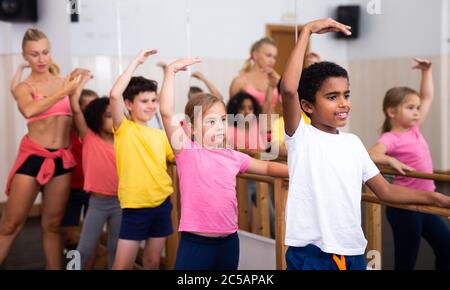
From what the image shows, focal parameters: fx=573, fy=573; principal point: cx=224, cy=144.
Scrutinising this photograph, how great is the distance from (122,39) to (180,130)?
3.50 m

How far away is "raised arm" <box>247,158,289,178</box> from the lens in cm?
222

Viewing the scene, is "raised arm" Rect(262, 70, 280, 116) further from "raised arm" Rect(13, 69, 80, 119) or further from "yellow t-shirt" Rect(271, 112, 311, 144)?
"raised arm" Rect(13, 69, 80, 119)

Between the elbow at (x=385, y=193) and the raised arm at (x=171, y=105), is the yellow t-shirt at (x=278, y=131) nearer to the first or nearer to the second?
the raised arm at (x=171, y=105)

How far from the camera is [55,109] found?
322cm

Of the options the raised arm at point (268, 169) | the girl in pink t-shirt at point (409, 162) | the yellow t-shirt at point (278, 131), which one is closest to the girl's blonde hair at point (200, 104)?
the raised arm at point (268, 169)

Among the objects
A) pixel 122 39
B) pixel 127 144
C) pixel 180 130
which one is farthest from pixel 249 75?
pixel 180 130

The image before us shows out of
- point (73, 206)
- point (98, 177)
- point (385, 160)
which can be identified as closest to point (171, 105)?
point (385, 160)

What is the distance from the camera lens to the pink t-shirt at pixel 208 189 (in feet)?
6.89

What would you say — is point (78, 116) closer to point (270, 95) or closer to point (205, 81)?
point (205, 81)

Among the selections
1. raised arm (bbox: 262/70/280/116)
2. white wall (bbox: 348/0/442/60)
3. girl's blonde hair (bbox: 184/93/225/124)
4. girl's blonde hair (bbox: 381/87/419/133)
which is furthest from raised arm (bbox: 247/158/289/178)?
white wall (bbox: 348/0/442/60)

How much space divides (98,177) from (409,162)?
1650 mm

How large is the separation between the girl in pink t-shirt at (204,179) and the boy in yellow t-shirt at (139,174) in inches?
19.7

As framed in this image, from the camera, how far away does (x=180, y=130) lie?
221 cm
